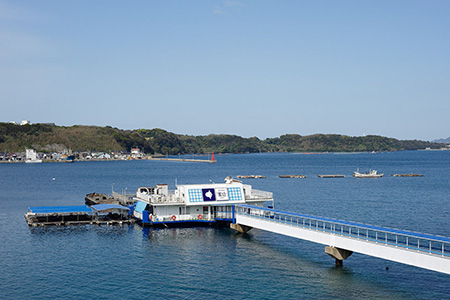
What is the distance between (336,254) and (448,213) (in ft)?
141

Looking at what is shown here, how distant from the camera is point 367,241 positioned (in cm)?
4231

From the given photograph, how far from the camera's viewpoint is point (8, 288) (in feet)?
131

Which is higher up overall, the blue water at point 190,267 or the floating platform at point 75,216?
the floating platform at point 75,216

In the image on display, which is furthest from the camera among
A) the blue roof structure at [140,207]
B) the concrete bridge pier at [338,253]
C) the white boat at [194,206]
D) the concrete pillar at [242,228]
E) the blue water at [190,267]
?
the blue roof structure at [140,207]

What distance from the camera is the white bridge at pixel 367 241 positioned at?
37478 millimetres

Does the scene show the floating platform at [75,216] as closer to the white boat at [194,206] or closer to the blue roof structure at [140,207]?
the blue roof structure at [140,207]

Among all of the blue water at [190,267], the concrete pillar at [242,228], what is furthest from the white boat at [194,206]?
the concrete pillar at [242,228]

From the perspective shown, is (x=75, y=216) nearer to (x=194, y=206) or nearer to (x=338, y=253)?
(x=194, y=206)

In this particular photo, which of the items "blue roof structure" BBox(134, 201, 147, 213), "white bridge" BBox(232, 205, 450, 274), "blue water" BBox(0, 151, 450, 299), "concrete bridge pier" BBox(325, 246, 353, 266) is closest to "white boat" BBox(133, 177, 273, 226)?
"blue roof structure" BBox(134, 201, 147, 213)

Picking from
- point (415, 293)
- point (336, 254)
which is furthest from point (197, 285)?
point (415, 293)

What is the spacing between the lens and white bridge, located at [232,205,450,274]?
37.5m

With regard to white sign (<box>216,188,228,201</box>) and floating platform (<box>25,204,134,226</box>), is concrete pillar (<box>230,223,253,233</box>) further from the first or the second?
floating platform (<box>25,204,134,226</box>)

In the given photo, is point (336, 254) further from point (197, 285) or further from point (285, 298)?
point (197, 285)

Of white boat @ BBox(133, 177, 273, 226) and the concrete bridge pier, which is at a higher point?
white boat @ BBox(133, 177, 273, 226)
